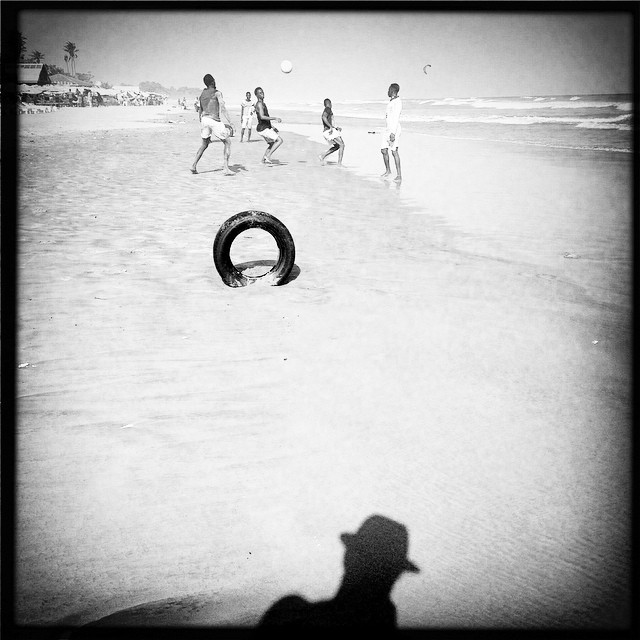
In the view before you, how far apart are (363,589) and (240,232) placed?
163 inches

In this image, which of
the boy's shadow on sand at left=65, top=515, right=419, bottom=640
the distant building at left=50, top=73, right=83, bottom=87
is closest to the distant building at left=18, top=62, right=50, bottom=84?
the distant building at left=50, top=73, right=83, bottom=87

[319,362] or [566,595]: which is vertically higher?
[319,362]

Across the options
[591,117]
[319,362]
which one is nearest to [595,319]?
[319,362]

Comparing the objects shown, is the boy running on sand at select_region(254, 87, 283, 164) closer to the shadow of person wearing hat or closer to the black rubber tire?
the black rubber tire

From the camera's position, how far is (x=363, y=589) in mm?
2508

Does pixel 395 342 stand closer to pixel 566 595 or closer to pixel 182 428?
pixel 182 428

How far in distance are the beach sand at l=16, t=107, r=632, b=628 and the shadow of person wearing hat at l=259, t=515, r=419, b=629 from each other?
0.20ft

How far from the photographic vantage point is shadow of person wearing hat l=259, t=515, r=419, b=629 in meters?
2.38

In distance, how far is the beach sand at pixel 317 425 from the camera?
254 cm

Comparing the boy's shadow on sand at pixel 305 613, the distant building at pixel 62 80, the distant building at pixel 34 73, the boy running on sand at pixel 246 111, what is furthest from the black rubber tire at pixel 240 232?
the distant building at pixel 62 80

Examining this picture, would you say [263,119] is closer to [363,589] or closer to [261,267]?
[261,267]

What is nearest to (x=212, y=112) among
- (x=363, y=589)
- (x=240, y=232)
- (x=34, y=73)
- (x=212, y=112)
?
(x=212, y=112)

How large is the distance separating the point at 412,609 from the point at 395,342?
8.44 feet

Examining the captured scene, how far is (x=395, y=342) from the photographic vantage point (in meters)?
4.71
